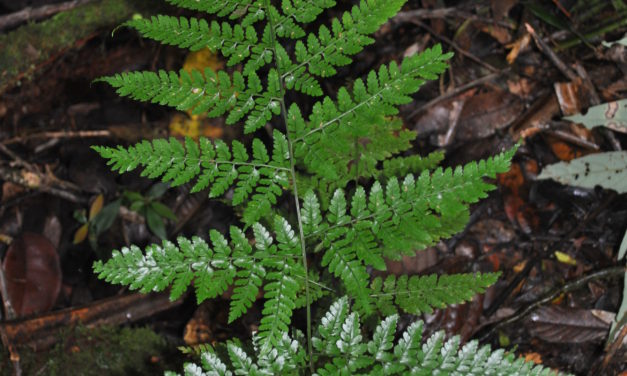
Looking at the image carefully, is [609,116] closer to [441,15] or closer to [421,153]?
[421,153]

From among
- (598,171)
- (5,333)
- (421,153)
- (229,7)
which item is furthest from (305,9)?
(5,333)

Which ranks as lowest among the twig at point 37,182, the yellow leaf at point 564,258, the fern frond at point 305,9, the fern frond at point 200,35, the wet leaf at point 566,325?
the wet leaf at point 566,325

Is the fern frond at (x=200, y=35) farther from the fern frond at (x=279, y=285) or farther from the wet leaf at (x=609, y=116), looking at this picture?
the wet leaf at (x=609, y=116)

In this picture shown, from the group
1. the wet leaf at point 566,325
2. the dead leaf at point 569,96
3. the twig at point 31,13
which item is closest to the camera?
the wet leaf at point 566,325

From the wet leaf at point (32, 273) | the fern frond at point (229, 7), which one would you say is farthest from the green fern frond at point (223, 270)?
the wet leaf at point (32, 273)

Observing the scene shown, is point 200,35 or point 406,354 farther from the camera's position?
point 200,35
